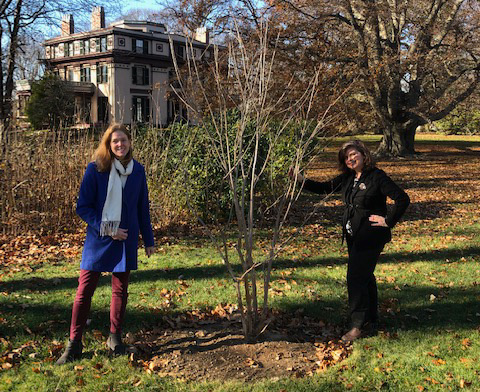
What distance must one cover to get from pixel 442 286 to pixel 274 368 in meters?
2.97

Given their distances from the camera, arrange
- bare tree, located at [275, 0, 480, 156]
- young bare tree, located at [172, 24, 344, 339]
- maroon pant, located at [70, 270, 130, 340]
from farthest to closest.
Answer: bare tree, located at [275, 0, 480, 156] < maroon pant, located at [70, 270, 130, 340] < young bare tree, located at [172, 24, 344, 339]

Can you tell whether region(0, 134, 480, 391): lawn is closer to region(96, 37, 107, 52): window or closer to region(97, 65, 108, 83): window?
region(97, 65, 108, 83): window

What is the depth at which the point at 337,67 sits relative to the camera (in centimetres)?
1878

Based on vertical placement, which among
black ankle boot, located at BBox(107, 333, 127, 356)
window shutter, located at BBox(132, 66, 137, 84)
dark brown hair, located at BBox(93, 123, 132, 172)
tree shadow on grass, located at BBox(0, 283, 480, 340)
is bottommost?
tree shadow on grass, located at BBox(0, 283, 480, 340)

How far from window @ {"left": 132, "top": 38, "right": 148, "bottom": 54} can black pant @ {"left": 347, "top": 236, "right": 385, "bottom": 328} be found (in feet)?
134

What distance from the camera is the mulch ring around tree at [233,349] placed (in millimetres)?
3758

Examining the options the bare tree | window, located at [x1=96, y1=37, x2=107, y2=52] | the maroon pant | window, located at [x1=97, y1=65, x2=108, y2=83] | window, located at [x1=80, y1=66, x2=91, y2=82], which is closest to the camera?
the maroon pant

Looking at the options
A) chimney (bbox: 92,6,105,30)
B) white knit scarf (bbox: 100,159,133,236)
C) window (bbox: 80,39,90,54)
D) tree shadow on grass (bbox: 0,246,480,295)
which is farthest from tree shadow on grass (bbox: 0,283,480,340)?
chimney (bbox: 92,6,105,30)

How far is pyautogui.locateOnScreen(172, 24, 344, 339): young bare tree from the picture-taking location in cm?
360

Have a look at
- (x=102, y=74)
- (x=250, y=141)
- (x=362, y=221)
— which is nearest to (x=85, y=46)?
(x=102, y=74)

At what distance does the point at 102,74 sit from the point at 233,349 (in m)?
41.3

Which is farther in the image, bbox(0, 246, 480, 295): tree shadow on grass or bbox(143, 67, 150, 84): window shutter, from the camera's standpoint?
bbox(143, 67, 150, 84): window shutter

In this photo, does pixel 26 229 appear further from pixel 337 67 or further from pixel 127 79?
pixel 127 79

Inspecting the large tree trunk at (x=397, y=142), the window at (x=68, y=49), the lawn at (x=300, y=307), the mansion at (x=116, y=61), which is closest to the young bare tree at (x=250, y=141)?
the lawn at (x=300, y=307)
